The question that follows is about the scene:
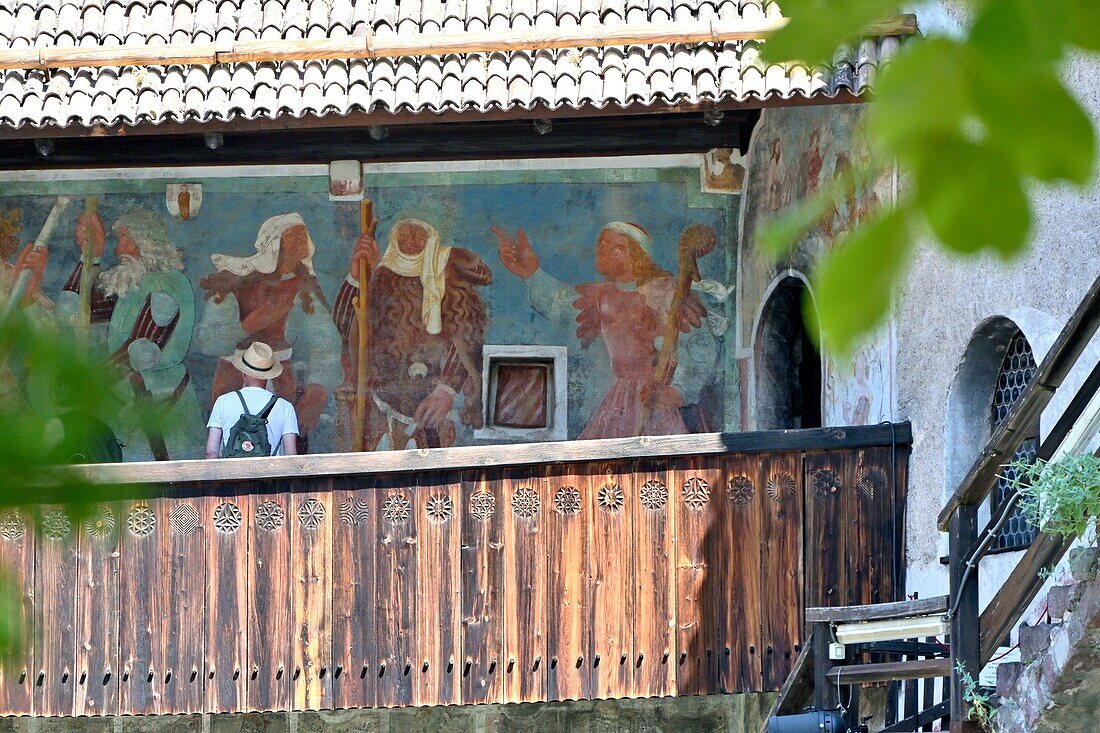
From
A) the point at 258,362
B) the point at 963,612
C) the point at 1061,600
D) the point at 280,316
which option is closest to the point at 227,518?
the point at 258,362

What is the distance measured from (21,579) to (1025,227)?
0.62 metres

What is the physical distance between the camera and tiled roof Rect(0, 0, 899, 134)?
28.5 feet

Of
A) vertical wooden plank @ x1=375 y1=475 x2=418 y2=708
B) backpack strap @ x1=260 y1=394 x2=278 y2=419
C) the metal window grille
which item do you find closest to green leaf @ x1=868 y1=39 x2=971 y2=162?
the metal window grille

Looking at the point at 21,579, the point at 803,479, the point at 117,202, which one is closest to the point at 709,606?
the point at 803,479

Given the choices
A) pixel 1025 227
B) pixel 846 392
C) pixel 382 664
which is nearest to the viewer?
pixel 1025 227

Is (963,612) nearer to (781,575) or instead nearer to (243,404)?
(781,575)

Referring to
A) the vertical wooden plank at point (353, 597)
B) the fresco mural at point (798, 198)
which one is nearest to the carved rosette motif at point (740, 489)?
the fresco mural at point (798, 198)

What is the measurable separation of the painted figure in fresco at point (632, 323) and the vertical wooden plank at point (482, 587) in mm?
2489

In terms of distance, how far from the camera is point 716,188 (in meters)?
11.0

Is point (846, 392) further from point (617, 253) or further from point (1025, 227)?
point (1025, 227)

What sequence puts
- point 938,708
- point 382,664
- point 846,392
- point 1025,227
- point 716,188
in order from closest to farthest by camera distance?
point 1025,227 → point 938,708 → point 382,664 → point 846,392 → point 716,188

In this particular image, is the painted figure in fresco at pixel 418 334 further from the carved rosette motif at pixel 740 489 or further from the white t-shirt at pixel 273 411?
the carved rosette motif at pixel 740 489

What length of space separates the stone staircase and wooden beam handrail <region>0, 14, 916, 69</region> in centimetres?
416

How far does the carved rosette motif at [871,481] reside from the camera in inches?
331
